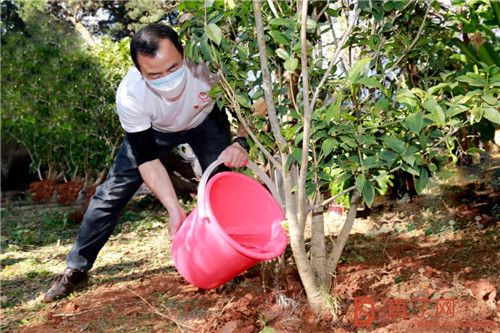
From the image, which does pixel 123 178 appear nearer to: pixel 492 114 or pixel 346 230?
pixel 346 230

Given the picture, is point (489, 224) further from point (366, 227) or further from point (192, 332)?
point (192, 332)

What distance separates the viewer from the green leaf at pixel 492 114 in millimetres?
1591

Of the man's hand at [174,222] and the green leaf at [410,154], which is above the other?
the green leaf at [410,154]

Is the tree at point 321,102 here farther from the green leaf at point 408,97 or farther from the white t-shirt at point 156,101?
the white t-shirt at point 156,101

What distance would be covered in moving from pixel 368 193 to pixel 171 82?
98cm

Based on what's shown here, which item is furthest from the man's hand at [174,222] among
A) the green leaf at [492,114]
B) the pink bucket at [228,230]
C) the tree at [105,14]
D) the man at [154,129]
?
the tree at [105,14]

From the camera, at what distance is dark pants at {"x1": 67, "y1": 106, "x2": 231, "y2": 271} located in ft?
8.64

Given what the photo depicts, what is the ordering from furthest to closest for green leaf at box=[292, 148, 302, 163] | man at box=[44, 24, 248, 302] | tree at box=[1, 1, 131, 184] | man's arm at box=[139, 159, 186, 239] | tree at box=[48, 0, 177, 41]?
tree at box=[48, 0, 177, 41] → tree at box=[1, 1, 131, 184] → man's arm at box=[139, 159, 186, 239] → man at box=[44, 24, 248, 302] → green leaf at box=[292, 148, 302, 163]

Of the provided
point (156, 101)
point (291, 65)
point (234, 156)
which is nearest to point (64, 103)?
point (156, 101)

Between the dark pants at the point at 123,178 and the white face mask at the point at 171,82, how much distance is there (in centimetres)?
43

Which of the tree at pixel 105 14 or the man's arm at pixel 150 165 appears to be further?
the tree at pixel 105 14

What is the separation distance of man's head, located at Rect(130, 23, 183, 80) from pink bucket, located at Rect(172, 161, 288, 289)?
47cm

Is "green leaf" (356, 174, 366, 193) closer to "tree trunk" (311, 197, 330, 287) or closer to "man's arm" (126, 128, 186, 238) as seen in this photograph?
"tree trunk" (311, 197, 330, 287)

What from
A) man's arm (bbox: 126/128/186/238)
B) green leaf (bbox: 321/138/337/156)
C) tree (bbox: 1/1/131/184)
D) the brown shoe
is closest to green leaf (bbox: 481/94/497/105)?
green leaf (bbox: 321/138/337/156)
